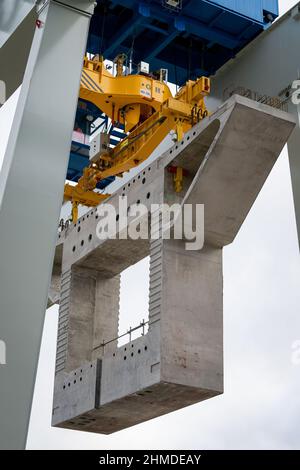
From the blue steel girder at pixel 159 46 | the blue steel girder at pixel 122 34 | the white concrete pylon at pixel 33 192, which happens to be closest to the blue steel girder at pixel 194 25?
the blue steel girder at pixel 122 34

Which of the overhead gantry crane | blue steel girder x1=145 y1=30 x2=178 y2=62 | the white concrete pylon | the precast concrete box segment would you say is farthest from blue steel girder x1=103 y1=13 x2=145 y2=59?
the white concrete pylon

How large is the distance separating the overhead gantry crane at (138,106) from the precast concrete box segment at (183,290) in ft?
3.06

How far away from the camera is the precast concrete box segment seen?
67.2 ft

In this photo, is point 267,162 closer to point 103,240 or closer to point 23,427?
point 103,240

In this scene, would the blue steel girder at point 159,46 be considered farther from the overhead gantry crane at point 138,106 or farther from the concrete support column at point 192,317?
the concrete support column at point 192,317

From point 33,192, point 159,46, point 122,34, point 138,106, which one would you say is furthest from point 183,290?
point 33,192

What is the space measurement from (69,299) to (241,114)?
333 inches

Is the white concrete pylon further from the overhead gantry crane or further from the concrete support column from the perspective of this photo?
the overhead gantry crane

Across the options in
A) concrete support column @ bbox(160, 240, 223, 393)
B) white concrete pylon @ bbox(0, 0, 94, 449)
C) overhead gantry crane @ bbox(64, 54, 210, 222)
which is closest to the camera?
white concrete pylon @ bbox(0, 0, 94, 449)

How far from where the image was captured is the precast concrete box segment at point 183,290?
67.2ft

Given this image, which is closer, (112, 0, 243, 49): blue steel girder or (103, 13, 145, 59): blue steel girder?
(112, 0, 243, 49): blue steel girder

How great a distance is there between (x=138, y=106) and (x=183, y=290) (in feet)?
20.1

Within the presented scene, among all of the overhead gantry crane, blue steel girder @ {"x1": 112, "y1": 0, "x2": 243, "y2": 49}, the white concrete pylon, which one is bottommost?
the white concrete pylon

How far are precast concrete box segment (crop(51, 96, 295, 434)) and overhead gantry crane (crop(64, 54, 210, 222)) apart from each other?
0.93 m
